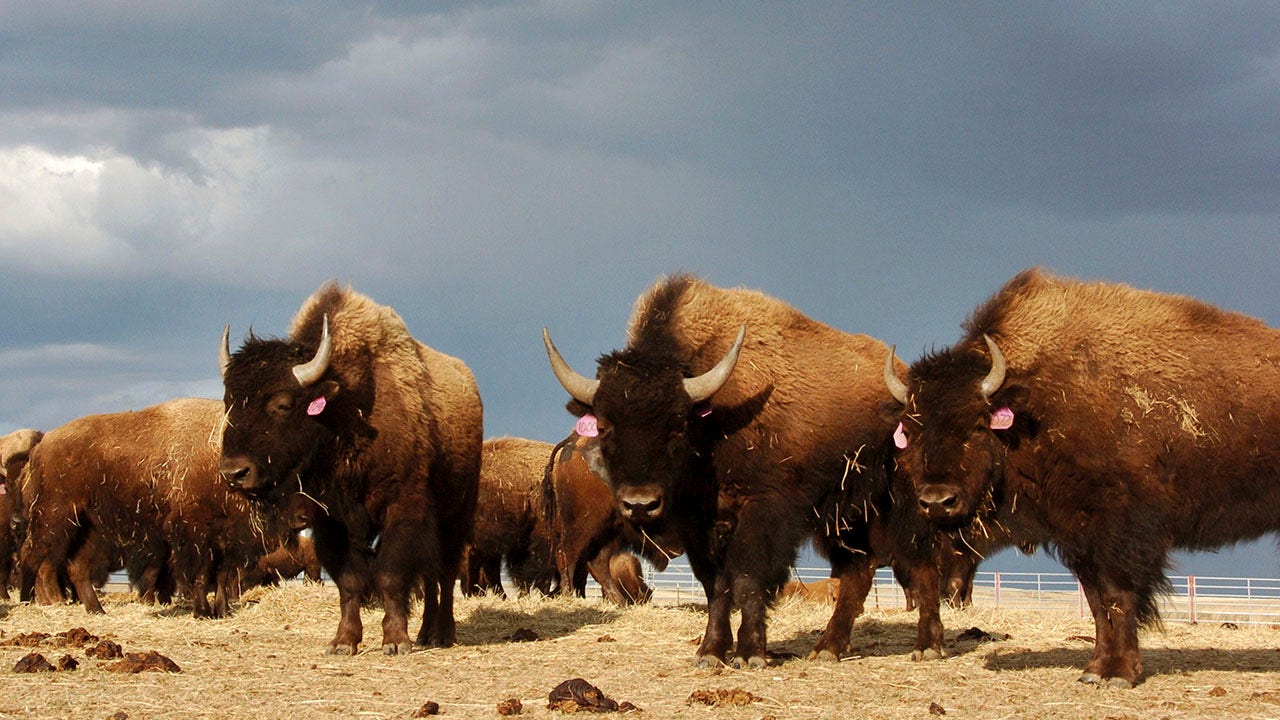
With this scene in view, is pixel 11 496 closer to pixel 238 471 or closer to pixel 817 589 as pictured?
pixel 817 589

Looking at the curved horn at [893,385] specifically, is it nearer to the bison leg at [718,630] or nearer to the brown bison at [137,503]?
the bison leg at [718,630]

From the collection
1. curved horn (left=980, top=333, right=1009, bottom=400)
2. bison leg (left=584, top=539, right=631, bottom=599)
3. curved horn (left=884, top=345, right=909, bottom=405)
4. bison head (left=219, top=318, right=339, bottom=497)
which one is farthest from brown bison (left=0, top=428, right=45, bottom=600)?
curved horn (left=980, top=333, right=1009, bottom=400)

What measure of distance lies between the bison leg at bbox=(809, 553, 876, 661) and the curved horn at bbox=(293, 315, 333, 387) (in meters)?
4.62

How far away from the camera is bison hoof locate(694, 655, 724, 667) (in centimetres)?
942

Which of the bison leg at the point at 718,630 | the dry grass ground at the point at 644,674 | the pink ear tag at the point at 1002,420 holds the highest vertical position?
the pink ear tag at the point at 1002,420

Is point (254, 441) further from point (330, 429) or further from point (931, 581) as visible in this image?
point (931, 581)

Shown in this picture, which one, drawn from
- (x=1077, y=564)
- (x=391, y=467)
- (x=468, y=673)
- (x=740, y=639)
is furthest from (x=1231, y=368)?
(x=391, y=467)

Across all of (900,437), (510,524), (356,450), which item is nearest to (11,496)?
(510,524)

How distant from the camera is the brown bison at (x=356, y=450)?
1077cm

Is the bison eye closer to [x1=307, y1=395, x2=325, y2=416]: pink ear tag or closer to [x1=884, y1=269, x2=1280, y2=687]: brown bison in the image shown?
[x1=307, y1=395, x2=325, y2=416]: pink ear tag

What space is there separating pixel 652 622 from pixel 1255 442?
6.58 meters

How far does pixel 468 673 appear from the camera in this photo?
9344 millimetres

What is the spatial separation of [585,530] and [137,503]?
6.28 m

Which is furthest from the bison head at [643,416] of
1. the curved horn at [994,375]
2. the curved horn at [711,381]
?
the curved horn at [994,375]
